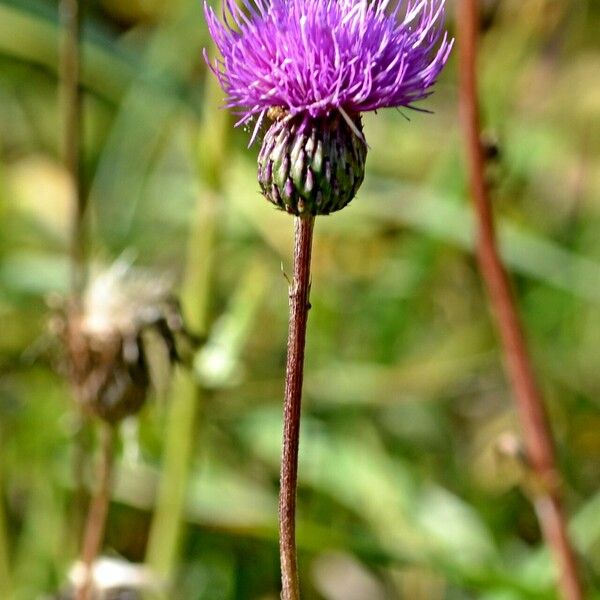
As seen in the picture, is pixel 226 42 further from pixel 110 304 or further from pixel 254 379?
pixel 254 379

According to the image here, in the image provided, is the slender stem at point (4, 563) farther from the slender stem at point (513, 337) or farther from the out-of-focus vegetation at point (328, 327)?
the slender stem at point (513, 337)

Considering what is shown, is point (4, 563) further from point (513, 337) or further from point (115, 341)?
point (513, 337)

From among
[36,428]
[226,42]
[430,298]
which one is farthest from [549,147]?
[226,42]

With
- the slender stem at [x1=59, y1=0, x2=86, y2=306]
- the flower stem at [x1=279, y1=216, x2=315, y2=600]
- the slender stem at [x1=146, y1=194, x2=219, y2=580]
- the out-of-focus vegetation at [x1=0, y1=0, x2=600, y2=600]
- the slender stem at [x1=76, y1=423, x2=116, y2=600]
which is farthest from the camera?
the out-of-focus vegetation at [x1=0, y1=0, x2=600, y2=600]

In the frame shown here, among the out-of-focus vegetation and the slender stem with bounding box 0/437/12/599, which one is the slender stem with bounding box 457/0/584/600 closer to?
the out-of-focus vegetation

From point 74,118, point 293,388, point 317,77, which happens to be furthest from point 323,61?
point 74,118

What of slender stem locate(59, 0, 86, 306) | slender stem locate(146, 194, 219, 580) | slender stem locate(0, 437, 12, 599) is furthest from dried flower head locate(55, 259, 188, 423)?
slender stem locate(0, 437, 12, 599)
